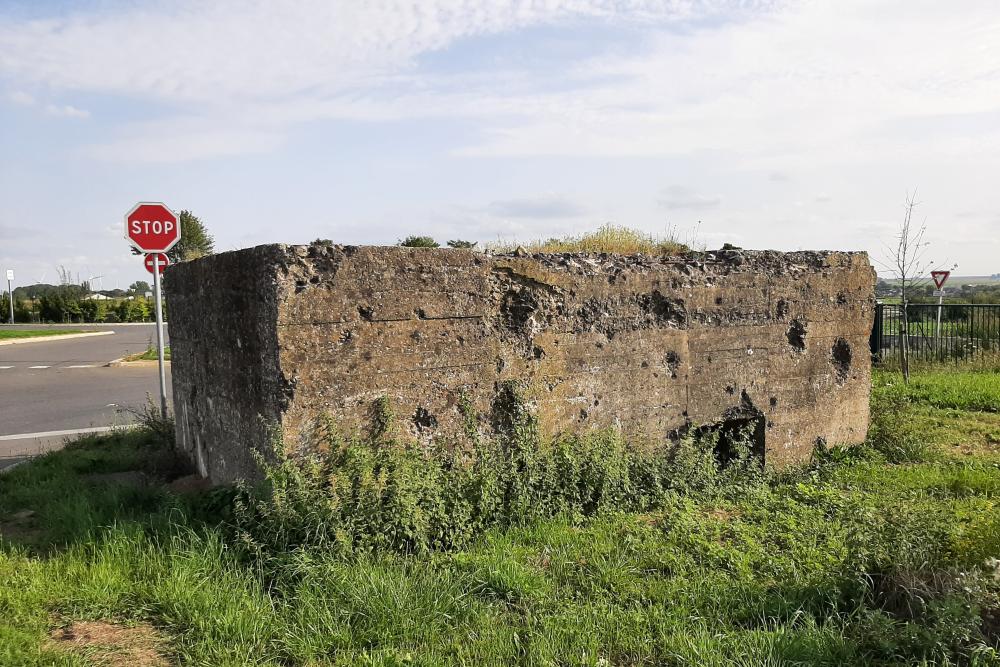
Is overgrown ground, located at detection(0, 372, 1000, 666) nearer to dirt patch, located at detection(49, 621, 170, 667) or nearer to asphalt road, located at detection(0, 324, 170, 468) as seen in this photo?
dirt patch, located at detection(49, 621, 170, 667)

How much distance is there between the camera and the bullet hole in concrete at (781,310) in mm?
6547

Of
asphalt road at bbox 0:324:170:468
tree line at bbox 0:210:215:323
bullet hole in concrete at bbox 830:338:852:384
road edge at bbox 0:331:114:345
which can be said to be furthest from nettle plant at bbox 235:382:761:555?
tree line at bbox 0:210:215:323

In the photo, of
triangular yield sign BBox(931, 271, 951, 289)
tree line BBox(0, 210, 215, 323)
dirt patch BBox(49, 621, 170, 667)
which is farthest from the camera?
tree line BBox(0, 210, 215, 323)

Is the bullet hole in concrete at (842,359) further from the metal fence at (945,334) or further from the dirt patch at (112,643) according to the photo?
the metal fence at (945,334)

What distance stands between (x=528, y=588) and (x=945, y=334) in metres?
14.8

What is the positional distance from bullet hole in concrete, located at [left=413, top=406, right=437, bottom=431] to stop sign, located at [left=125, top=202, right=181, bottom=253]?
607 centimetres

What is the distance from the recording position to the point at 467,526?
4.29m

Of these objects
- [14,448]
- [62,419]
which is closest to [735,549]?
[14,448]

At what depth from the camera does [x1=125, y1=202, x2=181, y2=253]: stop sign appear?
9125 mm

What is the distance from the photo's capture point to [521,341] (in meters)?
5.13

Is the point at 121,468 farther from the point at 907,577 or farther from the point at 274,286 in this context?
the point at 907,577

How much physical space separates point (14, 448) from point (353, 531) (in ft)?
21.4

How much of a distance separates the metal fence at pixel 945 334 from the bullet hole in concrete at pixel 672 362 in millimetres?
9343

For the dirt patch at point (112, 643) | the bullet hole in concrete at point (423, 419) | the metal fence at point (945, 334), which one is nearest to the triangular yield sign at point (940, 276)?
the metal fence at point (945, 334)
